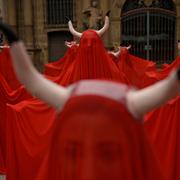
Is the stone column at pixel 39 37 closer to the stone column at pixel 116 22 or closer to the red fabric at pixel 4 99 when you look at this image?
the stone column at pixel 116 22

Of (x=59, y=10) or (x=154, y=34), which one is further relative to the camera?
(x=59, y=10)

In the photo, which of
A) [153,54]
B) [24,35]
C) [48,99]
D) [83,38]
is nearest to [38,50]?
[24,35]

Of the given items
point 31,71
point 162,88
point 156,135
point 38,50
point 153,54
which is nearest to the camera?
point 162,88

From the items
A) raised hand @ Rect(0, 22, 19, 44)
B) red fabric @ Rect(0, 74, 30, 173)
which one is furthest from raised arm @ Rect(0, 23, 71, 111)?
red fabric @ Rect(0, 74, 30, 173)

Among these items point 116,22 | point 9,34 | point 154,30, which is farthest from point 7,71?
point 116,22

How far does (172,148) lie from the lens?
3.61 m

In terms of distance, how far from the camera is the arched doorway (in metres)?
15.9

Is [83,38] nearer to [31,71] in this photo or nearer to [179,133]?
[179,133]

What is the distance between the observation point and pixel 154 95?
1.48 meters

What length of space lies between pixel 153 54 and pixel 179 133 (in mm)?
12702

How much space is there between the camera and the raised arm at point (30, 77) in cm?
154

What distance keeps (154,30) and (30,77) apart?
14774 millimetres

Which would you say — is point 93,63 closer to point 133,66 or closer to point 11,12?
point 133,66

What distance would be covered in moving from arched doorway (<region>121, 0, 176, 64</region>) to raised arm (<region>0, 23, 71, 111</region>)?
14347 millimetres
